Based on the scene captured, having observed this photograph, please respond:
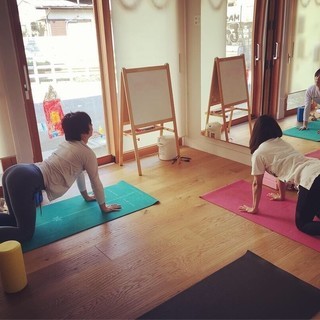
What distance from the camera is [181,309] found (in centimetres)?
167

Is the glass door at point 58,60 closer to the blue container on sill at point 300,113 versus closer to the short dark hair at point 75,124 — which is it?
the short dark hair at point 75,124

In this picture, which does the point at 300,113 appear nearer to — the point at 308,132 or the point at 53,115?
the point at 308,132

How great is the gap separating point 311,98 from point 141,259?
2.25m

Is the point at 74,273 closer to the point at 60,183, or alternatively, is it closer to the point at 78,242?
the point at 78,242

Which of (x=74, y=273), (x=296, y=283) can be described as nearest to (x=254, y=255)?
(x=296, y=283)

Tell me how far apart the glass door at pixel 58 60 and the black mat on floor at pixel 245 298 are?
7.41 feet

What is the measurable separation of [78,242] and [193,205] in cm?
98

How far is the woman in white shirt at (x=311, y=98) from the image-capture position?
2.99 m

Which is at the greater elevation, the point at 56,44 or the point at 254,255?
the point at 56,44

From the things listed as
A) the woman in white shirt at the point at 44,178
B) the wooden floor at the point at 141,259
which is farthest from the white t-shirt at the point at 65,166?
the wooden floor at the point at 141,259

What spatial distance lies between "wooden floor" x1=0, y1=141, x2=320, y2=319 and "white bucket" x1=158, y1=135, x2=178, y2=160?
0.94 metres

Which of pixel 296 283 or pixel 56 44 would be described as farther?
pixel 56 44

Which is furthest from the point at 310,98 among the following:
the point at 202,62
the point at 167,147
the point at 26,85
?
the point at 26,85

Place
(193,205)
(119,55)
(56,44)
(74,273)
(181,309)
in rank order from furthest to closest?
(119,55) → (56,44) → (193,205) → (74,273) → (181,309)
